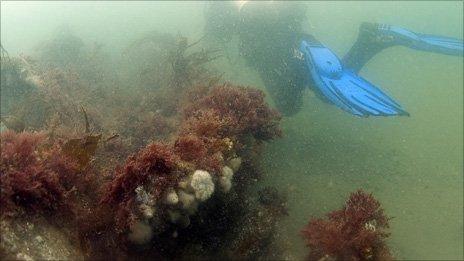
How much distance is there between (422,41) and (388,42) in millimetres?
807

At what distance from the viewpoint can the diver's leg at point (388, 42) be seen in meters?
8.84

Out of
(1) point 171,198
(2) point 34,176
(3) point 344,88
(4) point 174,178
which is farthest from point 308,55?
(2) point 34,176

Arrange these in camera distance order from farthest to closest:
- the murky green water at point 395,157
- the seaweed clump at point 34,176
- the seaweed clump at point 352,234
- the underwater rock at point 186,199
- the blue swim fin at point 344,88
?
the blue swim fin at point 344,88 → the murky green water at point 395,157 → the seaweed clump at point 352,234 → the underwater rock at point 186,199 → the seaweed clump at point 34,176

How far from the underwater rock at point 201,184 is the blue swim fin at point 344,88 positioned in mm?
4179

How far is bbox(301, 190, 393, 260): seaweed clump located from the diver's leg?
5176 millimetres

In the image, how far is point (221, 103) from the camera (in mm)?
6000

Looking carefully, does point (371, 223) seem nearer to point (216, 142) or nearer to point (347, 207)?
point (347, 207)

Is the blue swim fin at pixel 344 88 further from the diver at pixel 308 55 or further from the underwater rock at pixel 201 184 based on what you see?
the underwater rock at pixel 201 184

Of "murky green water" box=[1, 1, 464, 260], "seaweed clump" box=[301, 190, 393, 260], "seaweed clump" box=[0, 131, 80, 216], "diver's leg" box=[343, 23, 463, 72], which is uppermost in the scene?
"diver's leg" box=[343, 23, 463, 72]

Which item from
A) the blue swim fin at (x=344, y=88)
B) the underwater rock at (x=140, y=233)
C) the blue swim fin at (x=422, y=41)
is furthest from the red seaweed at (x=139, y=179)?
the blue swim fin at (x=422, y=41)

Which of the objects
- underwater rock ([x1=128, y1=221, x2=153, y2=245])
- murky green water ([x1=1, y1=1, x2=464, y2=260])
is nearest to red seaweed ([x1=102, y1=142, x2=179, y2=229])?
underwater rock ([x1=128, y1=221, x2=153, y2=245])

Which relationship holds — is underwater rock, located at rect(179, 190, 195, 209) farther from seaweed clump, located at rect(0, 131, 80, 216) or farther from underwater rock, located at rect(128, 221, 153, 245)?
seaweed clump, located at rect(0, 131, 80, 216)

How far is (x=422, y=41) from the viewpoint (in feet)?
29.0

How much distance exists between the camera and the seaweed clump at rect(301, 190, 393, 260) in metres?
4.46
